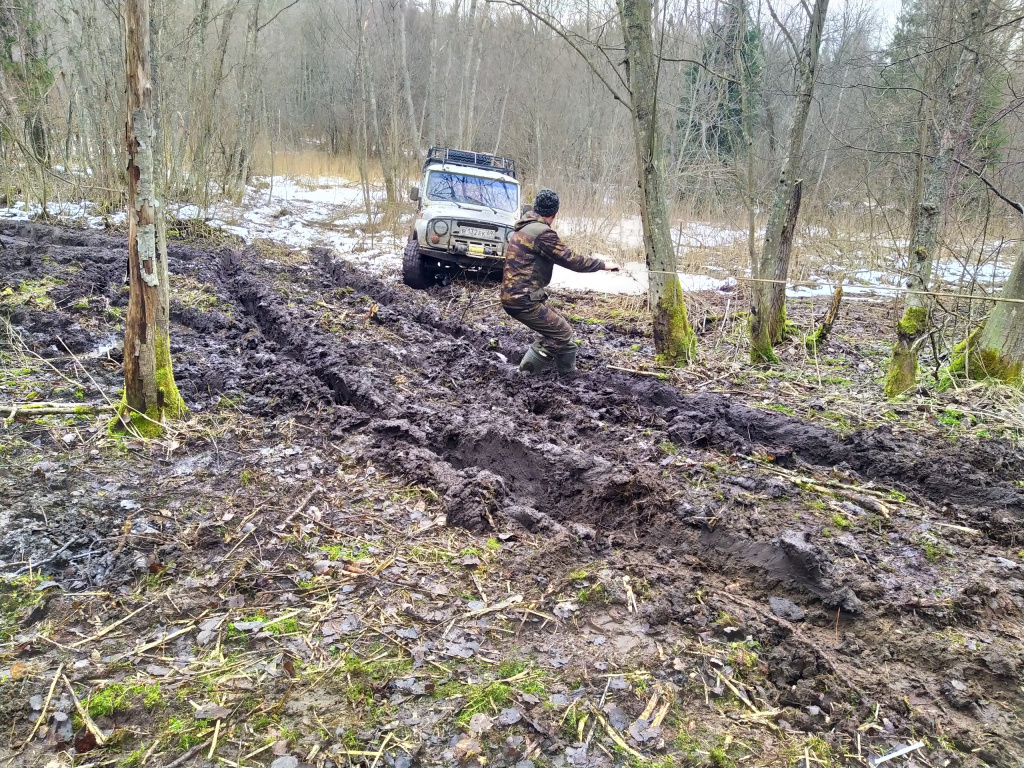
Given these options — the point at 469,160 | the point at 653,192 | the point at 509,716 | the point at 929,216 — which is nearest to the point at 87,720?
the point at 509,716

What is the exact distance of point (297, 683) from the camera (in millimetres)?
2645

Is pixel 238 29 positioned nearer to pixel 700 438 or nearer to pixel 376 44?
pixel 376 44

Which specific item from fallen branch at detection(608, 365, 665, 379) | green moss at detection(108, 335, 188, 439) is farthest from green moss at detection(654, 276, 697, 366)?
green moss at detection(108, 335, 188, 439)

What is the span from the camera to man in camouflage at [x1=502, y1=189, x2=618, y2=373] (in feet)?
22.2

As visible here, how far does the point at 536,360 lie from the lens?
6988 mm

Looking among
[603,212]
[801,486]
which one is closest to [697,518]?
[801,486]

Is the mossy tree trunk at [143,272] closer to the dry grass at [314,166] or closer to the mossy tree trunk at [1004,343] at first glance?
the mossy tree trunk at [1004,343]

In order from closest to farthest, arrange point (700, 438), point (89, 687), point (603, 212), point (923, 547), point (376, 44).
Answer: point (89, 687) → point (923, 547) → point (700, 438) → point (603, 212) → point (376, 44)

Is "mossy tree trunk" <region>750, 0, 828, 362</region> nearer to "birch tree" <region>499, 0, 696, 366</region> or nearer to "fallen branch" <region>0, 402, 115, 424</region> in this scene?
"birch tree" <region>499, 0, 696, 366</region>

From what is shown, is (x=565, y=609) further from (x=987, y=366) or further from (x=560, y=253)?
(x=987, y=366)

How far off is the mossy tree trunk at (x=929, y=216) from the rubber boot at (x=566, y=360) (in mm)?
3132

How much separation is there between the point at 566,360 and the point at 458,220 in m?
4.65

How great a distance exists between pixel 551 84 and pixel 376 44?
6675 millimetres

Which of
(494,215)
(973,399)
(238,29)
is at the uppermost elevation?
(238,29)
